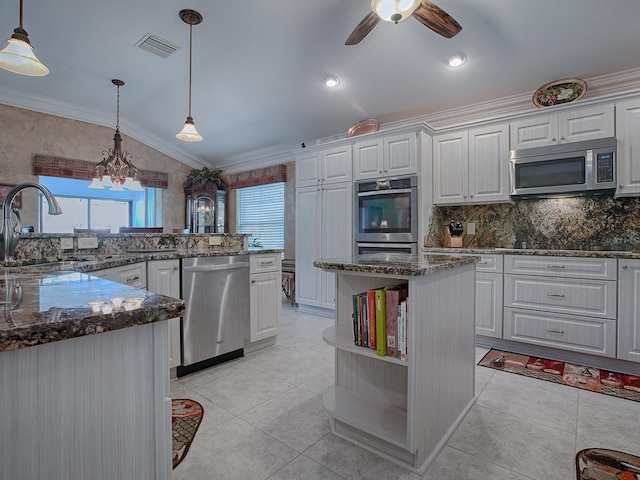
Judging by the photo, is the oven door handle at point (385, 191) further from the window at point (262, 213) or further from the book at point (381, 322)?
the window at point (262, 213)

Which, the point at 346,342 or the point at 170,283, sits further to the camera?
the point at 170,283

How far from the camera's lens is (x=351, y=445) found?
5.65 ft

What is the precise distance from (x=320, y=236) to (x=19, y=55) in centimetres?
314

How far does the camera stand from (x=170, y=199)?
252 inches

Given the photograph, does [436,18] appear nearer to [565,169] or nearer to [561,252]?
[565,169]

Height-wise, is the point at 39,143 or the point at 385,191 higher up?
the point at 39,143

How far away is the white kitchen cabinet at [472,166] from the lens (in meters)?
3.30

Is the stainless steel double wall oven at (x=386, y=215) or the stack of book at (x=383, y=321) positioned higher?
the stainless steel double wall oven at (x=386, y=215)

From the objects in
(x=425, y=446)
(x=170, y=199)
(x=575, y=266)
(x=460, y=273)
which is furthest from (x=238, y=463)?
(x=170, y=199)

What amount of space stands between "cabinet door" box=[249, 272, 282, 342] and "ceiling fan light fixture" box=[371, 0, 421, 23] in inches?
86.0

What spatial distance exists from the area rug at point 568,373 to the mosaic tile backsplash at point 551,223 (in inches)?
44.8

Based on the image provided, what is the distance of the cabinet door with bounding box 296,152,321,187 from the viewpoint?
4340 millimetres

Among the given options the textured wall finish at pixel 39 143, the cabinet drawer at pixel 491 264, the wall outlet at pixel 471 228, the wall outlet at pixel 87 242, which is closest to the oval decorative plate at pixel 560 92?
the wall outlet at pixel 471 228

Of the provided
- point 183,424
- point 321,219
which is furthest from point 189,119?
point 183,424
